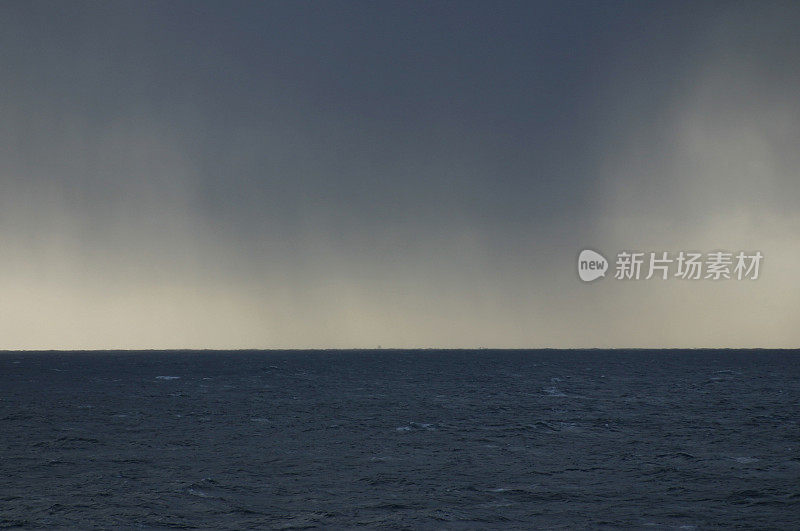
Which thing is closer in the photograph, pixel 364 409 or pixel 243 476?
pixel 243 476

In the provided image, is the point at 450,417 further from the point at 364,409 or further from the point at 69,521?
the point at 69,521

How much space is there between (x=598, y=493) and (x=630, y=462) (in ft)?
31.5

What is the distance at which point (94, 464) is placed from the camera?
1911 inches

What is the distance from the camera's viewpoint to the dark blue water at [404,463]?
116 ft

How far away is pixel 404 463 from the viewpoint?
4831cm

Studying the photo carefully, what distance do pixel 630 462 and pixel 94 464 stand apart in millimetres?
36505

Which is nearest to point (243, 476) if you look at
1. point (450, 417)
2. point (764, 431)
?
point (450, 417)

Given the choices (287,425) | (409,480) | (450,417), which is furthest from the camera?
(450,417)

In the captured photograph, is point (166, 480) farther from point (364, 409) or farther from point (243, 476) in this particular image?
point (364, 409)

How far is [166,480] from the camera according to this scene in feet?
141

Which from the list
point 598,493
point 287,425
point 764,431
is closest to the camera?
point 598,493

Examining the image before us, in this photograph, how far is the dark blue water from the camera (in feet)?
116

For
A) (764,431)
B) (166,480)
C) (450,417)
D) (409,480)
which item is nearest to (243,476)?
(166,480)

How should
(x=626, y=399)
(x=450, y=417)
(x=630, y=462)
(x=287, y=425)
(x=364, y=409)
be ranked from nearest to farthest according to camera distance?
(x=630, y=462), (x=287, y=425), (x=450, y=417), (x=364, y=409), (x=626, y=399)
